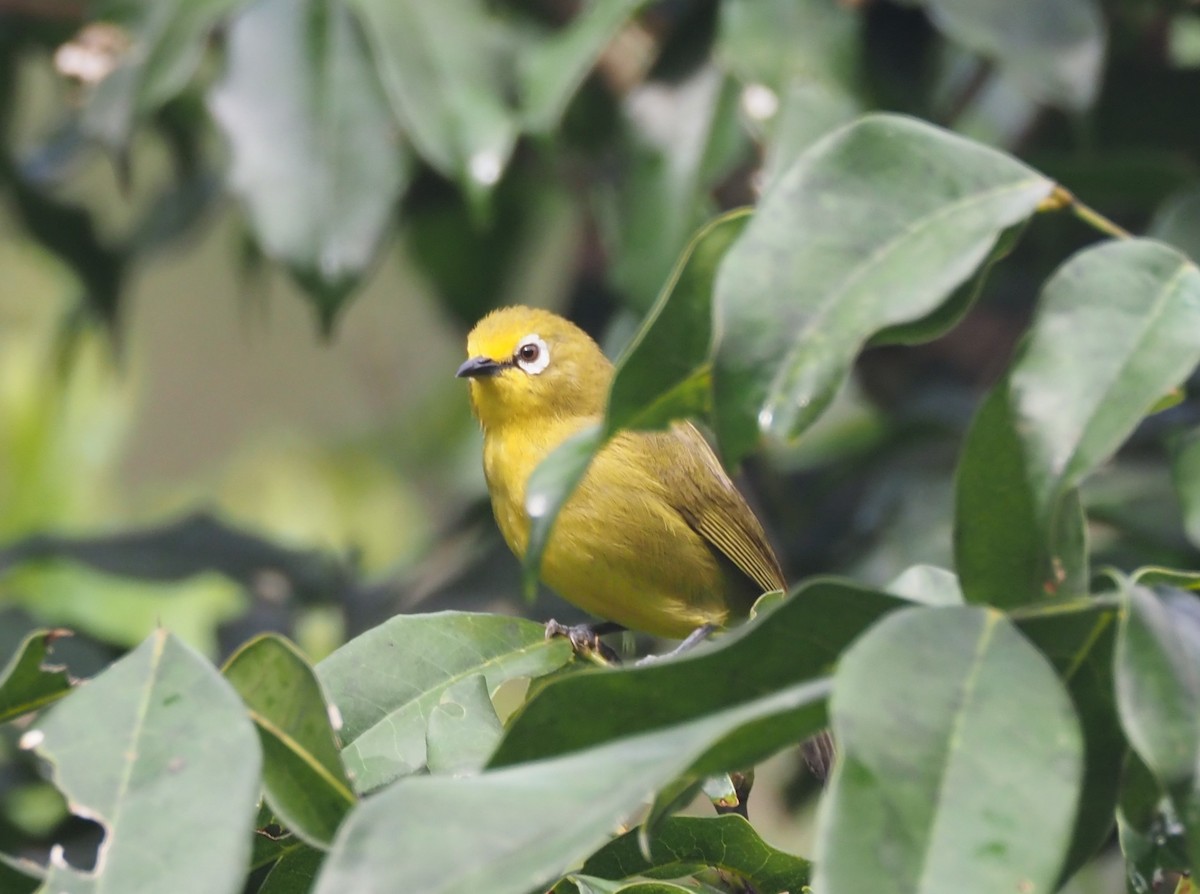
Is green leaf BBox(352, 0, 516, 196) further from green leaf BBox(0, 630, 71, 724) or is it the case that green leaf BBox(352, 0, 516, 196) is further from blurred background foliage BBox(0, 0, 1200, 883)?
green leaf BBox(0, 630, 71, 724)

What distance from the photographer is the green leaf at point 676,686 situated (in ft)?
4.08

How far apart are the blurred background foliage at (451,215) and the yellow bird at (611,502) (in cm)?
25

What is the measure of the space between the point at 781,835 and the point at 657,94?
2936mm

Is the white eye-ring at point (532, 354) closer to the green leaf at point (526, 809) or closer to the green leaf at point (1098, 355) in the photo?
the green leaf at point (1098, 355)

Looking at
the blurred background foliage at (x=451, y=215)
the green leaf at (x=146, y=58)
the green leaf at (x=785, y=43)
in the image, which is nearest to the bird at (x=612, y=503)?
the blurred background foliage at (x=451, y=215)

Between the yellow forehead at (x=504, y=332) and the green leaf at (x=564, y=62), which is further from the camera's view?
the yellow forehead at (x=504, y=332)

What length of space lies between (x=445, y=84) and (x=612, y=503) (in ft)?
3.25

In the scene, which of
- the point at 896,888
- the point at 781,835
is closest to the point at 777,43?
the point at 896,888

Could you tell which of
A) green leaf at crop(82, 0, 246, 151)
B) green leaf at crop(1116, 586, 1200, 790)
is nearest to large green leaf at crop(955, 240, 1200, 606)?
green leaf at crop(1116, 586, 1200, 790)

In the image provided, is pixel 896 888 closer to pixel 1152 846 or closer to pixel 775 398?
pixel 775 398

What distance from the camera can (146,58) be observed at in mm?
3410

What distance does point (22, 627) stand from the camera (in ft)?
12.2

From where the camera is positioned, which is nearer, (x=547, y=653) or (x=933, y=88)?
(x=547, y=653)

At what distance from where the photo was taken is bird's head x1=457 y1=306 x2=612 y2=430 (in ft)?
11.0
